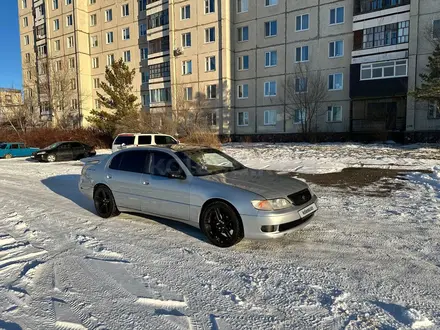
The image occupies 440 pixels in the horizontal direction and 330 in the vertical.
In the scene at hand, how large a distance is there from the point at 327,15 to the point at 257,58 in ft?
27.0

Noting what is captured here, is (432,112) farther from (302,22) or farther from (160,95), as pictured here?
(160,95)

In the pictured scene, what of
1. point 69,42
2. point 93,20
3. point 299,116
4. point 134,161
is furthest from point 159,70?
point 134,161

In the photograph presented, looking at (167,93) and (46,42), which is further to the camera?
(46,42)

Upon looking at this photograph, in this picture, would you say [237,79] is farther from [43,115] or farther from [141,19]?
[43,115]

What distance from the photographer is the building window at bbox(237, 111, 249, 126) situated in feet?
116

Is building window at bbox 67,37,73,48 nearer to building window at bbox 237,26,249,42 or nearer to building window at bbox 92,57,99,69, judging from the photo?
building window at bbox 92,57,99,69

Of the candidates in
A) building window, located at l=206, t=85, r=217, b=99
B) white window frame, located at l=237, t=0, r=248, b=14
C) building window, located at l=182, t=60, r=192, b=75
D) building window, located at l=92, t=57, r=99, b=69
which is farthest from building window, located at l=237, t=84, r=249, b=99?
building window, located at l=92, t=57, r=99, b=69

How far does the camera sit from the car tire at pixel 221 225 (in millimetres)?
4446

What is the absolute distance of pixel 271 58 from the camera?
33375mm

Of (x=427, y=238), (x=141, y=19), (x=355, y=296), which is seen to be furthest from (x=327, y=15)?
(x=355, y=296)

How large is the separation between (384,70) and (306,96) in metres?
7.18

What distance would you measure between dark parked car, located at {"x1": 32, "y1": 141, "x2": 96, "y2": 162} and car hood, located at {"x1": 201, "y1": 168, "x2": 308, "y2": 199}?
20.1 m

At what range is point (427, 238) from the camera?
4.77 metres

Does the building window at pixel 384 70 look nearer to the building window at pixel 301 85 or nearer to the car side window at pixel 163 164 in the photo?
the building window at pixel 301 85
